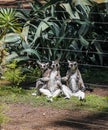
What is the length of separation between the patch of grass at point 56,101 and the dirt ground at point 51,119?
0.20m

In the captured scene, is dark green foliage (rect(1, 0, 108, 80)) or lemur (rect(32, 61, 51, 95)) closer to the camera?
lemur (rect(32, 61, 51, 95))

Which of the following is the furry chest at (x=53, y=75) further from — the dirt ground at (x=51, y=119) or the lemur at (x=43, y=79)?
the dirt ground at (x=51, y=119)

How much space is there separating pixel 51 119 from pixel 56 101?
963mm

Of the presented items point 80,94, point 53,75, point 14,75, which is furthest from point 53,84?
point 14,75

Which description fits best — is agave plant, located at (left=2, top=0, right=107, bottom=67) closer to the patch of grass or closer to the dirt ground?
the patch of grass

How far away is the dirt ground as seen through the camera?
7.29m

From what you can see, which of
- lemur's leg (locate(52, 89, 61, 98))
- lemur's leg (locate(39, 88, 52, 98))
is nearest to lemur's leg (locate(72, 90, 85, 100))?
lemur's leg (locate(52, 89, 61, 98))

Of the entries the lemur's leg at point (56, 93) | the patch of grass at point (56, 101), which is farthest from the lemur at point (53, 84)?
the patch of grass at point (56, 101)

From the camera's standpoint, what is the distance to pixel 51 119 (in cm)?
773

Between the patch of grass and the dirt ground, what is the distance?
0.66 ft

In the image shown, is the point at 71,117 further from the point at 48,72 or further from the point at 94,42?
the point at 94,42

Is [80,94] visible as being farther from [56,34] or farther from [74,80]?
[56,34]

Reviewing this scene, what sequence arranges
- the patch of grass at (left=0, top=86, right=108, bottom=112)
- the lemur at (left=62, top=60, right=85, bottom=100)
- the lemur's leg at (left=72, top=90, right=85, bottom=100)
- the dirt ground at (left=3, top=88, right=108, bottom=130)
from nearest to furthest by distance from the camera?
the dirt ground at (left=3, top=88, right=108, bottom=130) < the patch of grass at (left=0, top=86, right=108, bottom=112) < the lemur's leg at (left=72, top=90, right=85, bottom=100) < the lemur at (left=62, top=60, right=85, bottom=100)

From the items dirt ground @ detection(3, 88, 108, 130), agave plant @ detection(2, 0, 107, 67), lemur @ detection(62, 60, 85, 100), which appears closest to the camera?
dirt ground @ detection(3, 88, 108, 130)
